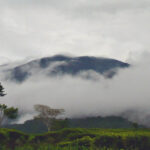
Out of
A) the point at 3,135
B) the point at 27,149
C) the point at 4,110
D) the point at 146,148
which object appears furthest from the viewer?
the point at 4,110

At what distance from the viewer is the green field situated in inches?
1387

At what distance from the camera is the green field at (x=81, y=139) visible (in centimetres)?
3522

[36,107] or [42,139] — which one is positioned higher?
[36,107]

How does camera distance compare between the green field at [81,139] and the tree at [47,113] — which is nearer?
the green field at [81,139]

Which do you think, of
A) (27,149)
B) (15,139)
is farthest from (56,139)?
(27,149)

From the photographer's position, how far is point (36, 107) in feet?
338

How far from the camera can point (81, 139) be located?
3812 cm

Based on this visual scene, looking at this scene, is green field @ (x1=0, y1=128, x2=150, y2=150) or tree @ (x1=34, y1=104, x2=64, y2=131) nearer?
green field @ (x1=0, y1=128, x2=150, y2=150)

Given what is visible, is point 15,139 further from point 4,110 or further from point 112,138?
point 4,110

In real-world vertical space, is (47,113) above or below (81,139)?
above

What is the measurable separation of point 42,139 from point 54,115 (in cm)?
5527

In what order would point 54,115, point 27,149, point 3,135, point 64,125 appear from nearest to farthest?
point 27,149
point 3,135
point 64,125
point 54,115

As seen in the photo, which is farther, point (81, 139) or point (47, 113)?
point (47, 113)

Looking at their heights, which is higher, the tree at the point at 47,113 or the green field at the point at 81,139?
the tree at the point at 47,113
